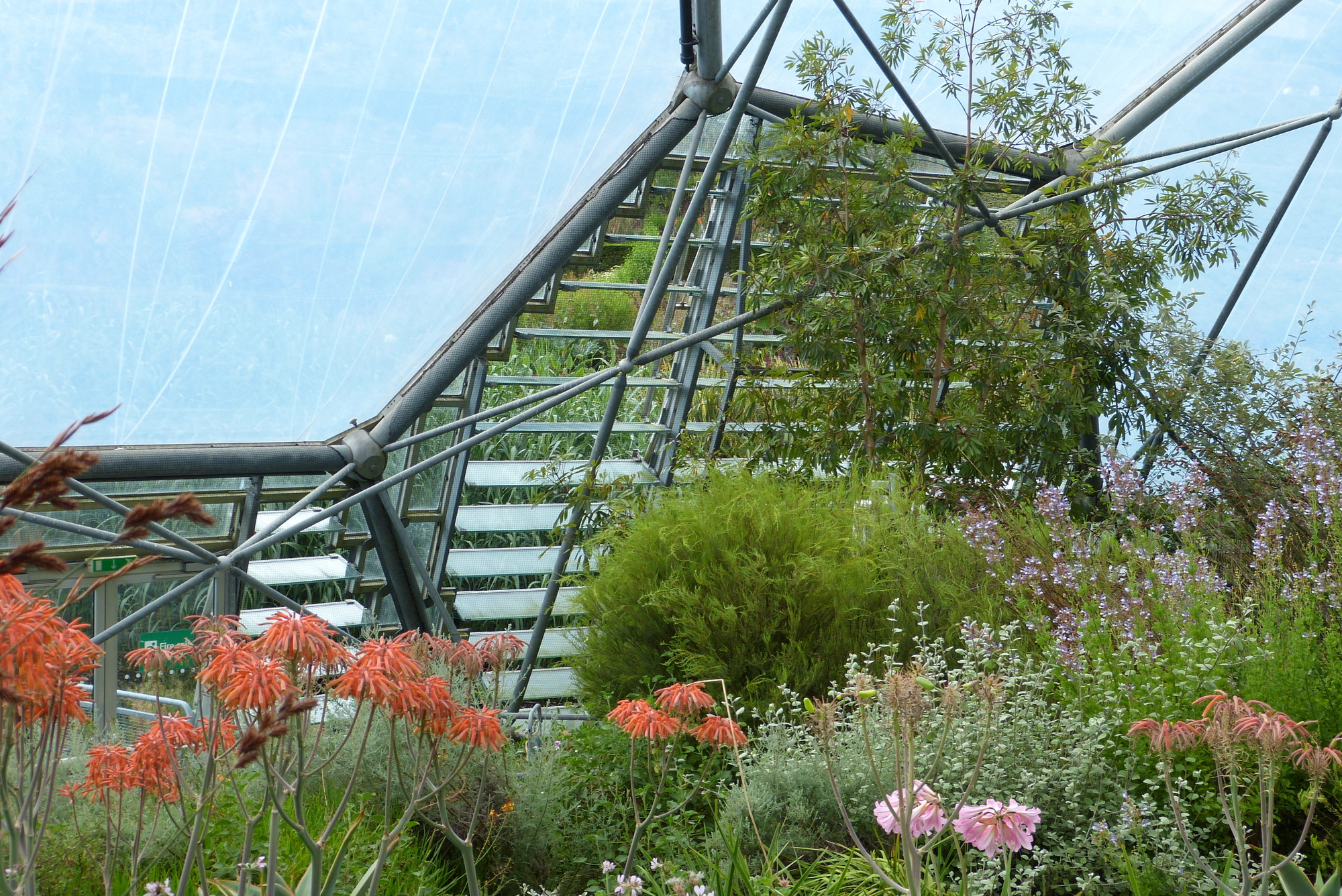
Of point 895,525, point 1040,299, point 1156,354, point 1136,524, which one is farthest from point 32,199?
point 1156,354

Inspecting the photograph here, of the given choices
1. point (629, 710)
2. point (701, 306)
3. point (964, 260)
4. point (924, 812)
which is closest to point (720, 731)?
point (629, 710)

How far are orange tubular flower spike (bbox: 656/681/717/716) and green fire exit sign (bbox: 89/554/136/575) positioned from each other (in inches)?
120

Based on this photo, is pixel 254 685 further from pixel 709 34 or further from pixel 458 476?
pixel 458 476

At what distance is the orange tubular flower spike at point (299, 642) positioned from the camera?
134 cm

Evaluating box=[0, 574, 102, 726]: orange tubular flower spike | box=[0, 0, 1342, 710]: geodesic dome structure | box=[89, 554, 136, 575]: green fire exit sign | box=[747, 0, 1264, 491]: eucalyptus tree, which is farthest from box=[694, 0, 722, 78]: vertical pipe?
box=[0, 574, 102, 726]: orange tubular flower spike

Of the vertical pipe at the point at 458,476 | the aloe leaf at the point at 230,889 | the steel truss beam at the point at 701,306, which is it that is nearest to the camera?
the aloe leaf at the point at 230,889

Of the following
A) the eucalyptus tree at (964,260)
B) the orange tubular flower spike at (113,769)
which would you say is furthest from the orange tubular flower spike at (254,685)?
the eucalyptus tree at (964,260)

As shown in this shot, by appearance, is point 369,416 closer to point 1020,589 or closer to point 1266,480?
point 1020,589

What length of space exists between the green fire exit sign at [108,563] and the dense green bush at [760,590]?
1.81 metres

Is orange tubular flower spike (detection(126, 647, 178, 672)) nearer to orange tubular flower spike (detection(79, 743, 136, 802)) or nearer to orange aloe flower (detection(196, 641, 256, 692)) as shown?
orange tubular flower spike (detection(79, 743, 136, 802))

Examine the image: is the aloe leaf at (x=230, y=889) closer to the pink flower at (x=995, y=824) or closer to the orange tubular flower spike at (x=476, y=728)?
the orange tubular flower spike at (x=476, y=728)

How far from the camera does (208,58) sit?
3400 mm

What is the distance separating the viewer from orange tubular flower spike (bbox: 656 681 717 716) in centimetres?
176

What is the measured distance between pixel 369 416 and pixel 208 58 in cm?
160
